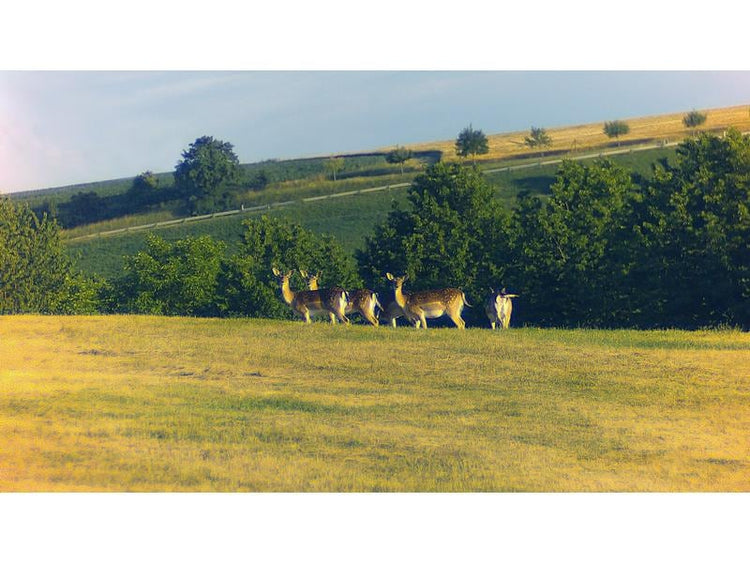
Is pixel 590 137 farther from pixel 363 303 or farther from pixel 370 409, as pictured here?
pixel 370 409

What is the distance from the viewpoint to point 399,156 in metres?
95.0

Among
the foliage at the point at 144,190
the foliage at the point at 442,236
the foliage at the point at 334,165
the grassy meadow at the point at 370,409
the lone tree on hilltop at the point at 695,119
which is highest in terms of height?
the lone tree on hilltop at the point at 695,119

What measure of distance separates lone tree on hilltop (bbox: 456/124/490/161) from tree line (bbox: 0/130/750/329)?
876 inches

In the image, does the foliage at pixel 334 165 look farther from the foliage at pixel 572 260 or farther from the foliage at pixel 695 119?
the foliage at pixel 572 260

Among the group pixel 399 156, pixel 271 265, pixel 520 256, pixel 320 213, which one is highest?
pixel 399 156

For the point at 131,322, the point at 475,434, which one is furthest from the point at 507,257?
the point at 475,434

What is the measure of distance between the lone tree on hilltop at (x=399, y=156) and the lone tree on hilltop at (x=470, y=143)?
8.62 metres

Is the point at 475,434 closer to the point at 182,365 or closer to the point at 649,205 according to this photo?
the point at 182,365

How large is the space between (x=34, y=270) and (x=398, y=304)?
29.1 meters

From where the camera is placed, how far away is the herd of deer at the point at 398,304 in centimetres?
3750

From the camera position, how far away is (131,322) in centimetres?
3744

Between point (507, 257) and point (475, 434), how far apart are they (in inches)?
1190

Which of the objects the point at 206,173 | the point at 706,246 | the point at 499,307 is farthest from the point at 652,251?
the point at 206,173

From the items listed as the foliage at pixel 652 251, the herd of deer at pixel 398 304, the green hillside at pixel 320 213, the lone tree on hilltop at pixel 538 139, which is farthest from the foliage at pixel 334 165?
the herd of deer at pixel 398 304
